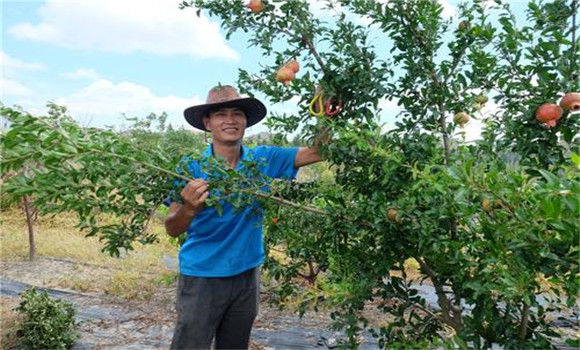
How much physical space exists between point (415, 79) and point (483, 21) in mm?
324

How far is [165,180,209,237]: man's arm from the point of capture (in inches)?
65.5

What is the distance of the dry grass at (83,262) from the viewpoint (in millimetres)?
5355

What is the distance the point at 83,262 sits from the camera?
6.39m

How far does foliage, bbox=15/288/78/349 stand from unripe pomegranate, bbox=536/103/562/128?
3.45 meters

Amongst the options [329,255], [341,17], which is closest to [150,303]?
[329,255]

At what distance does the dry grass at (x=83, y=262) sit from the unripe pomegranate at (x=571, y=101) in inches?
160

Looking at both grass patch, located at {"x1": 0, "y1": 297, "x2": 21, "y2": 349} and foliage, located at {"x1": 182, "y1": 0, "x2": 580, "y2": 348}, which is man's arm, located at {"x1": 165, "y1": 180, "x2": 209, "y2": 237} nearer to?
foliage, located at {"x1": 182, "y1": 0, "x2": 580, "y2": 348}

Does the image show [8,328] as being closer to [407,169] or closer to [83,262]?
[83,262]

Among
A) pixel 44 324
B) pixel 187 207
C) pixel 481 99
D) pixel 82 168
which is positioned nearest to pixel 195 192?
pixel 187 207

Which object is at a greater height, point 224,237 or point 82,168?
point 82,168

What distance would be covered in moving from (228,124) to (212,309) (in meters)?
0.83

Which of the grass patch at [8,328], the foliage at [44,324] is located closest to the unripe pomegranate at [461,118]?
the foliage at [44,324]

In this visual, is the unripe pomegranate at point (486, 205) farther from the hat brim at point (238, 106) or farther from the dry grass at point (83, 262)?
the dry grass at point (83, 262)

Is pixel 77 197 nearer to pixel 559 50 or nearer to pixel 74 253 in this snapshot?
pixel 559 50
